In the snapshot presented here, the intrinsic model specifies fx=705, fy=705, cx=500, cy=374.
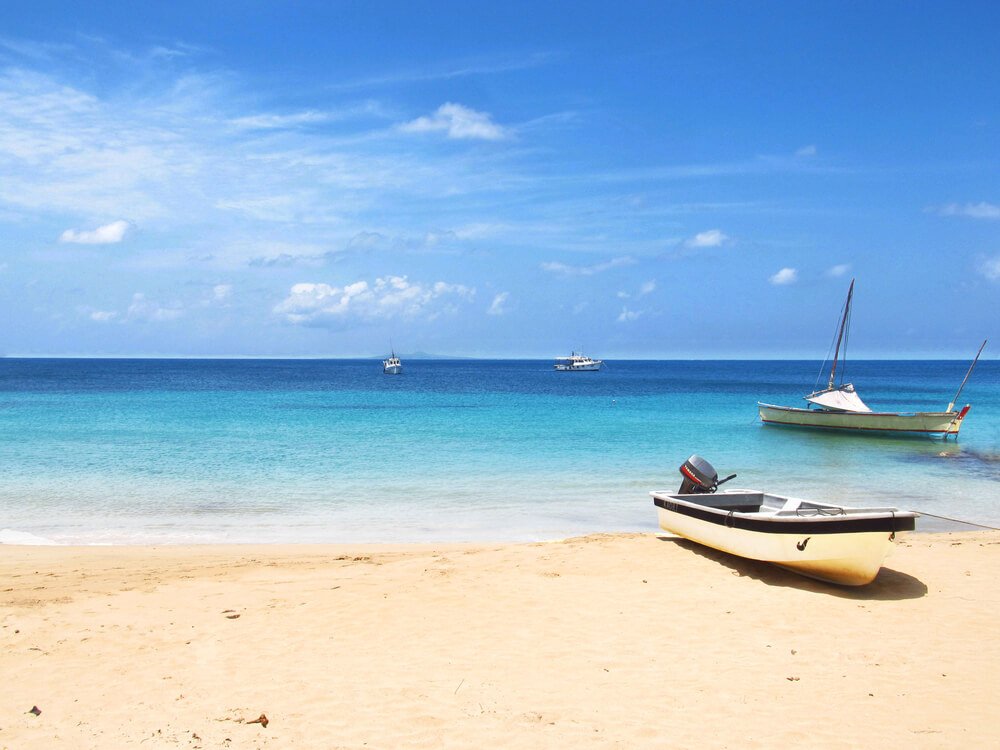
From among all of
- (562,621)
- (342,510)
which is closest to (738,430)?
(342,510)

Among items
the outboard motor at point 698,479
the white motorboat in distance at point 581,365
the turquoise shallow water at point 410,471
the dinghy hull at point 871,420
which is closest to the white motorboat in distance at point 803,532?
the outboard motor at point 698,479

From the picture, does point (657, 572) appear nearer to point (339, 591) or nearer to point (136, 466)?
point (339, 591)

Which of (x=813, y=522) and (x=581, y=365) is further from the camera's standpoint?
(x=581, y=365)

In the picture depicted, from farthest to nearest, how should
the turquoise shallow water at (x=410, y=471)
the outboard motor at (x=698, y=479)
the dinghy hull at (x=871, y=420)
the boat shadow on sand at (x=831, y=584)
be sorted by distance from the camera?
the dinghy hull at (x=871, y=420) → the turquoise shallow water at (x=410, y=471) → the outboard motor at (x=698, y=479) → the boat shadow on sand at (x=831, y=584)

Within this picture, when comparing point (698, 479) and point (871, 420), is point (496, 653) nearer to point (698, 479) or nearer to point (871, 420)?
point (698, 479)

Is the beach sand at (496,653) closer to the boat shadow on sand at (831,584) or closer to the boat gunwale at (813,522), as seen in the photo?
the boat shadow on sand at (831,584)

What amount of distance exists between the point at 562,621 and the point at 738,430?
31388 millimetres

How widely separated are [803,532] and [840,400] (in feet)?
104

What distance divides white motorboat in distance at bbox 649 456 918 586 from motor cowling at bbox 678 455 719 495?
0.50m

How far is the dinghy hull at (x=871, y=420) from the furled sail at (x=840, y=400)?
387 millimetres

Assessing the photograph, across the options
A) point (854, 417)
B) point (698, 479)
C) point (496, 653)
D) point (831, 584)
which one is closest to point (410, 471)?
point (698, 479)

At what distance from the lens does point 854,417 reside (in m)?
37.0

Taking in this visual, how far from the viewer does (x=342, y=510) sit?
17.5 metres

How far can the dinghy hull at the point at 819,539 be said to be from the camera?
9555 mm
